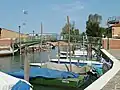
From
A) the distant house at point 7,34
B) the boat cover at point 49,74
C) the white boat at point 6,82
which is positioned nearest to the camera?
the white boat at point 6,82

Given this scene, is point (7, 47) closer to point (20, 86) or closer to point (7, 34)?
point (7, 34)

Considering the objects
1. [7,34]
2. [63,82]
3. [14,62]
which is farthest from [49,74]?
[7,34]

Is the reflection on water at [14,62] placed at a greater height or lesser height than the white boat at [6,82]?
lesser

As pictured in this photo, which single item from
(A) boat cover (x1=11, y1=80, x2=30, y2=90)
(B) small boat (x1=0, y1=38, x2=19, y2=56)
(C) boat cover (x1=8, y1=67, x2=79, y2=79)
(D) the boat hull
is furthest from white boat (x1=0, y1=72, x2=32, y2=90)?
(B) small boat (x1=0, y1=38, x2=19, y2=56)

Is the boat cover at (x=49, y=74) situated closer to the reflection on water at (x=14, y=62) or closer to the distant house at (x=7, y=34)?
the reflection on water at (x=14, y=62)

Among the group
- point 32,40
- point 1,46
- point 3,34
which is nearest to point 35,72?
point 1,46

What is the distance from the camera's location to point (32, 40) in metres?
74.6

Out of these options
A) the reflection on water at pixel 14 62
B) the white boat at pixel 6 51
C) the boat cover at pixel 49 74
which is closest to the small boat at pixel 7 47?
the white boat at pixel 6 51

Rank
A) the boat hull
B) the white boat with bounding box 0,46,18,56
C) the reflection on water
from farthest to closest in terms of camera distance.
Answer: the white boat with bounding box 0,46,18,56 → the reflection on water → the boat hull

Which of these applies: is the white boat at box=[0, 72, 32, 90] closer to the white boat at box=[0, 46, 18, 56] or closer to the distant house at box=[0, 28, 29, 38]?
the white boat at box=[0, 46, 18, 56]

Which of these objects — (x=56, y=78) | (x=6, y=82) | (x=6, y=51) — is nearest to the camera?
(x=6, y=82)

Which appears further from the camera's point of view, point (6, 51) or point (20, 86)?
point (6, 51)

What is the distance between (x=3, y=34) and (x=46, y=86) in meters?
65.7

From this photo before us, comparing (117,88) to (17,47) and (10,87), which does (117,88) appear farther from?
(17,47)
